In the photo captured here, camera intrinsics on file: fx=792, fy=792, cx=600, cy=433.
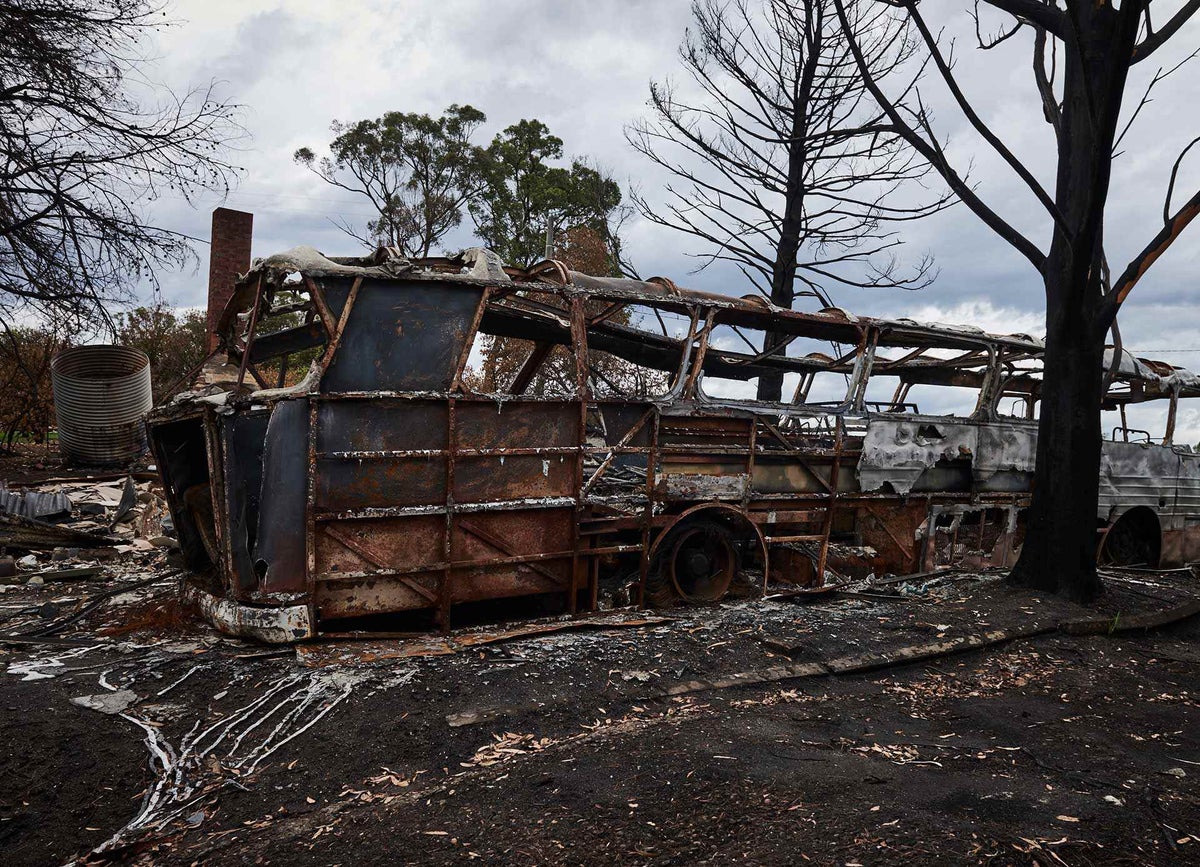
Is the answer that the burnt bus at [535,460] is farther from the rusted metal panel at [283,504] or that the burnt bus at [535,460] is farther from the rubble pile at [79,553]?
the rubble pile at [79,553]

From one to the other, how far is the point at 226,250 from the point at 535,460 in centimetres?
1581

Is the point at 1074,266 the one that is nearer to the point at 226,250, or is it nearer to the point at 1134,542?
the point at 1134,542

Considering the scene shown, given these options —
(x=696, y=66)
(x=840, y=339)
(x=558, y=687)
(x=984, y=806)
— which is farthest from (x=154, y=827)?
(x=696, y=66)

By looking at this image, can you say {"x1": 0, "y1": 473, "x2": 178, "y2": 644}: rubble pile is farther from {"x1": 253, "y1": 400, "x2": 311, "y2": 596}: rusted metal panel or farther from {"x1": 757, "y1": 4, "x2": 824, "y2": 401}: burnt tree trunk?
{"x1": 757, "y1": 4, "x2": 824, "y2": 401}: burnt tree trunk

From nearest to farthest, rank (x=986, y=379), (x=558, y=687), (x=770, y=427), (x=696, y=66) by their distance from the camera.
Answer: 1. (x=558, y=687)
2. (x=770, y=427)
3. (x=986, y=379)
4. (x=696, y=66)

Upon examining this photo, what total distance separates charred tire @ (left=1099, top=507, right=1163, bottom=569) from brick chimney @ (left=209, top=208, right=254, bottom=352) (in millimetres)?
18325

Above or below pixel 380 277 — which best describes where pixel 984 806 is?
below

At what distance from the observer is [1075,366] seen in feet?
26.3

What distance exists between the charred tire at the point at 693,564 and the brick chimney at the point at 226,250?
15173 millimetres

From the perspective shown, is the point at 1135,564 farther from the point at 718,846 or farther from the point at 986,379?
the point at 718,846

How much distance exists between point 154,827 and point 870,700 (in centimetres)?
415

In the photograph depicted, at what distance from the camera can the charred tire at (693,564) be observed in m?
7.51

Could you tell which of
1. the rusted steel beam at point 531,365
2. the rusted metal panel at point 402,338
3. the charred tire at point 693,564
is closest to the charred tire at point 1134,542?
the charred tire at point 693,564

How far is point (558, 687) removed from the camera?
199 inches
